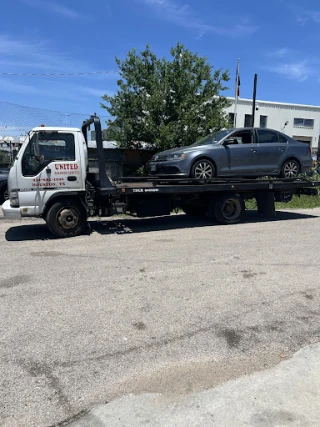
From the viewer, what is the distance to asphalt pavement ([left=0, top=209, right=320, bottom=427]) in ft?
→ 10.2

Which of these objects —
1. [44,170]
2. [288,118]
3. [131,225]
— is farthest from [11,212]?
[288,118]

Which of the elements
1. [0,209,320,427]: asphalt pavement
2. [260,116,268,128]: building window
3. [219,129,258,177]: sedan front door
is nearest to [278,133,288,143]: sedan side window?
[219,129,258,177]: sedan front door

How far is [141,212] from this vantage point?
382 inches

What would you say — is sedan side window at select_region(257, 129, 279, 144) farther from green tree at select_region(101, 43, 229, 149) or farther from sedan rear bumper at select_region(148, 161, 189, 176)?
green tree at select_region(101, 43, 229, 149)

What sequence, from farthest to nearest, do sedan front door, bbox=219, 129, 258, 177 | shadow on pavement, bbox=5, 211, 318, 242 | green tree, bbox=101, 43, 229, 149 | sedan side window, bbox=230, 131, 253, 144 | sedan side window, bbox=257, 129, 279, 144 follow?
green tree, bbox=101, 43, 229, 149 → sedan side window, bbox=257, 129, 279, 144 → sedan side window, bbox=230, 131, 253, 144 → sedan front door, bbox=219, 129, 258, 177 → shadow on pavement, bbox=5, 211, 318, 242

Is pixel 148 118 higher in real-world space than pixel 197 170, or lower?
higher

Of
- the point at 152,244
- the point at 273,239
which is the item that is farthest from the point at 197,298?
the point at 273,239

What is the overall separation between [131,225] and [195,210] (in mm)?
2180

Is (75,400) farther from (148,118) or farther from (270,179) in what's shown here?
(148,118)

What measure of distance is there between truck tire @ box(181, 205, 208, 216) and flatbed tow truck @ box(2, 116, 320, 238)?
61 centimetres

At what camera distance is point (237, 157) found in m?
10.3

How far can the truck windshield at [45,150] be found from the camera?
27.0ft

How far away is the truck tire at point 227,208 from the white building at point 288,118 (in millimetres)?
32763

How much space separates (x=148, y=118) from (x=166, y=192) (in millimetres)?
9390
